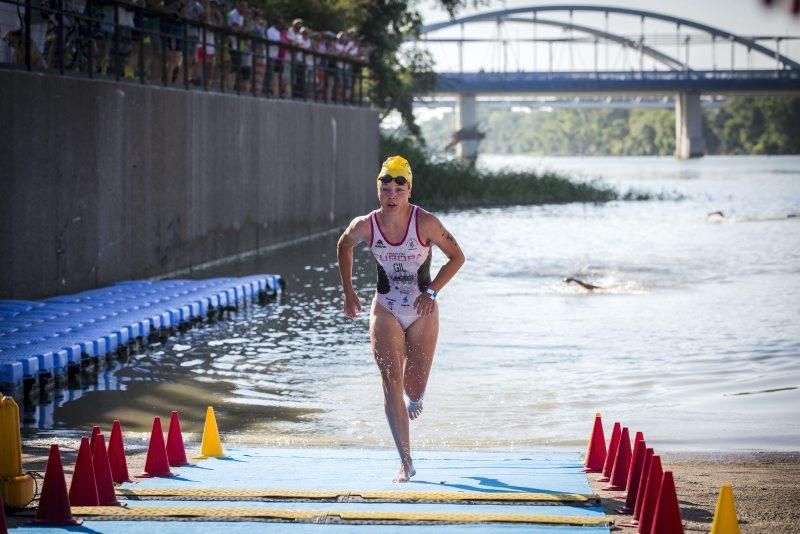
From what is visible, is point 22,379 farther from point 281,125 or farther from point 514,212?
point 514,212

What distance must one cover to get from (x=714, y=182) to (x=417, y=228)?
8781 centimetres

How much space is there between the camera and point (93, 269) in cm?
2194

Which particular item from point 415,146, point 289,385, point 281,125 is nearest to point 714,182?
point 415,146

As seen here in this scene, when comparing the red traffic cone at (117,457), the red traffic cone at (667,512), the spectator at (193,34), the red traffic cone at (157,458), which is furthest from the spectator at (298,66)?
the red traffic cone at (667,512)

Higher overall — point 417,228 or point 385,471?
point 417,228

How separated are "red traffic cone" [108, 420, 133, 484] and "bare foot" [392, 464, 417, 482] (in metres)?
1.62

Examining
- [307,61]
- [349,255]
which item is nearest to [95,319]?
[349,255]

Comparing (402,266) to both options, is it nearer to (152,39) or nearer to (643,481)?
(643,481)

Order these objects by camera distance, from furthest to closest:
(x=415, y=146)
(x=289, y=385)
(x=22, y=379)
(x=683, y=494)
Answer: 1. (x=415, y=146)
2. (x=289, y=385)
3. (x=22, y=379)
4. (x=683, y=494)

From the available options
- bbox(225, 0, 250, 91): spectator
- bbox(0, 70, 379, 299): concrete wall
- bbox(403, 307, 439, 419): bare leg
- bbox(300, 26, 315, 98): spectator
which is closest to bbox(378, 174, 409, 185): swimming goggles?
bbox(403, 307, 439, 419): bare leg

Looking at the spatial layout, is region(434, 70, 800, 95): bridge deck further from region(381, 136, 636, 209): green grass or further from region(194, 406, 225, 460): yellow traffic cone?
region(194, 406, 225, 460): yellow traffic cone

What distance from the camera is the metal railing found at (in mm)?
19672

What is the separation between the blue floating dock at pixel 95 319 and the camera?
14.1 m

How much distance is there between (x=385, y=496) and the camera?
7.66 metres
